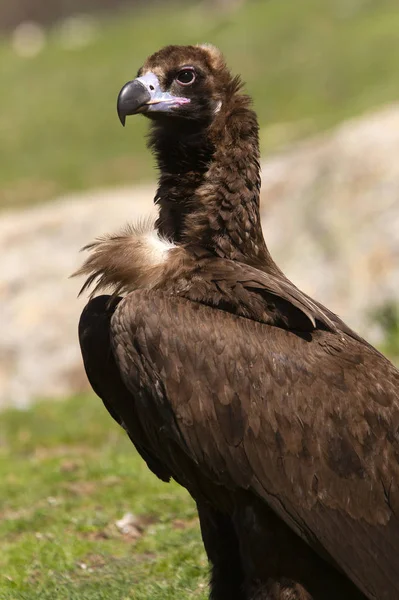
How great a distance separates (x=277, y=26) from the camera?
3194 cm

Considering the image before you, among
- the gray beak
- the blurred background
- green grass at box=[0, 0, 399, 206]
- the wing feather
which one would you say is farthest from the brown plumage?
green grass at box=[0, 0, 399, 206]

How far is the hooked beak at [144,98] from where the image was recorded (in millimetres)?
5363

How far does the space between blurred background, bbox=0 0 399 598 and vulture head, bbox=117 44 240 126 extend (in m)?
0.54

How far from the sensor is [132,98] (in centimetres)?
537

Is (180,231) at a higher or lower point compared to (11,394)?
lower

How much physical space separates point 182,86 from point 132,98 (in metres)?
0.32

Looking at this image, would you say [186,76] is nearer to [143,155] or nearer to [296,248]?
[296,248]

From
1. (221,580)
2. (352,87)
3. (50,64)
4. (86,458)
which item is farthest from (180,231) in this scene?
(50,64)

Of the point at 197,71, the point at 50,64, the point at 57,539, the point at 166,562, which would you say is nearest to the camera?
the point at 197,71

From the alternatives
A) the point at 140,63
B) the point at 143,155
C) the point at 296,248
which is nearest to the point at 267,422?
the point at 296,248

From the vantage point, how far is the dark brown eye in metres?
5.58

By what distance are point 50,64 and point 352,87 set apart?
8.51m

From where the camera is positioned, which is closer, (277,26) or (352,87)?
(352,87)

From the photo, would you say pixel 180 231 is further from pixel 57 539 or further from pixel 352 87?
pixel 352 87
